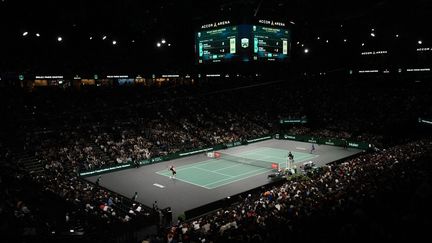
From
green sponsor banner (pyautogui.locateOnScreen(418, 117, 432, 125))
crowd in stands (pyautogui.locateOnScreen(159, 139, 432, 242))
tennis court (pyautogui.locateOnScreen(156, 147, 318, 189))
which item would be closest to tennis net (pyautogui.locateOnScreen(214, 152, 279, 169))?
tennis court (pyautogui.locateOnScreen(156, 147, 318, 189))

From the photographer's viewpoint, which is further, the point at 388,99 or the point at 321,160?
the point at 388,99

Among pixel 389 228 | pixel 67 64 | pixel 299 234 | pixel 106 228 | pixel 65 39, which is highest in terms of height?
pixel 65 39

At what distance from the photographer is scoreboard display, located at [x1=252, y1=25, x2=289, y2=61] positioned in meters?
36.3

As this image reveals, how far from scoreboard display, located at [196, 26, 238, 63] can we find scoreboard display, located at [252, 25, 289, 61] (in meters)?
2.29

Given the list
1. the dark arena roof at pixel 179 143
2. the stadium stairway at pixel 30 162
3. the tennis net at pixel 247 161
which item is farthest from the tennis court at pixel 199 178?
the stadium stairway at pixel 30 162

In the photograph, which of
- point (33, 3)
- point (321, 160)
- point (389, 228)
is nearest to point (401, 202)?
point (389, 228)

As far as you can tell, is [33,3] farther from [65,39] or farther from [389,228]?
[389,228]

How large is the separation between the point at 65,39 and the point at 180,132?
18.7m

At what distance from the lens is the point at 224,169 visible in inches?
1286

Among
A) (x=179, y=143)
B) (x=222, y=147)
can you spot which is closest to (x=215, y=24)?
(x=179, y=143)

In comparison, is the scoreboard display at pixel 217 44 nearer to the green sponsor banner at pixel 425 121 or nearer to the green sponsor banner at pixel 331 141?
the green sponsor banner at pixel 331 141

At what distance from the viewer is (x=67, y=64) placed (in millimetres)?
44344

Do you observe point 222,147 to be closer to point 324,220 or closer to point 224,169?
point 224,169

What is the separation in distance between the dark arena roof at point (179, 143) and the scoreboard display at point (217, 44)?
0.15m
